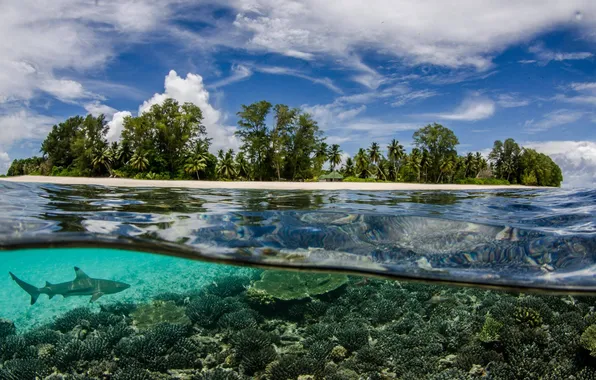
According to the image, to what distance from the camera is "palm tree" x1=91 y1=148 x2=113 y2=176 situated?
181ft

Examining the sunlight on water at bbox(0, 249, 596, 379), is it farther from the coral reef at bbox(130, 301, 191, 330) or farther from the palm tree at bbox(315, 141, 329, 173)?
the palm tree at bbox(315, 141, 329, 173)

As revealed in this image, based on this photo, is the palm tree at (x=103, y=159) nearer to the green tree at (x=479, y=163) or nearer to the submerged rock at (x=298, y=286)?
the submerged rock at (x=298, y=286)

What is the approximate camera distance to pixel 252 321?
8.83m

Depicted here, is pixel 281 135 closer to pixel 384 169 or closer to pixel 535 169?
pixel 384 169

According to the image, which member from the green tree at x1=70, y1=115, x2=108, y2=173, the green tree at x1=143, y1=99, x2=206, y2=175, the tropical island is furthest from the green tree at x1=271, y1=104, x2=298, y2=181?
the green tree at x1=70, y1=115, x2=108, y2=173

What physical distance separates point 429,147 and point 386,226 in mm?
72246

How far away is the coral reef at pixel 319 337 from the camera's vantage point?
6.99 metres

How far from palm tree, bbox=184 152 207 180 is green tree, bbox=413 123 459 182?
45965 mm

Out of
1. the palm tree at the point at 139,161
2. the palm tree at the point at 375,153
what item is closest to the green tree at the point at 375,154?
the palm tree at the point at 375,153

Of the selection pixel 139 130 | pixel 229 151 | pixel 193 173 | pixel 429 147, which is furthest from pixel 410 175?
pixel 139 130

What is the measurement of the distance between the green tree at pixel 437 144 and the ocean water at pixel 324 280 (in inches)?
2613

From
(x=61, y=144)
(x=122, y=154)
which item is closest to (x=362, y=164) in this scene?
(x=122, y=154)

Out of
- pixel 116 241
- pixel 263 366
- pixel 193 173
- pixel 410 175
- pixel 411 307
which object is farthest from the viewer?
pixel 410 175

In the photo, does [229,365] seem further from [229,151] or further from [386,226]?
[229,151]
